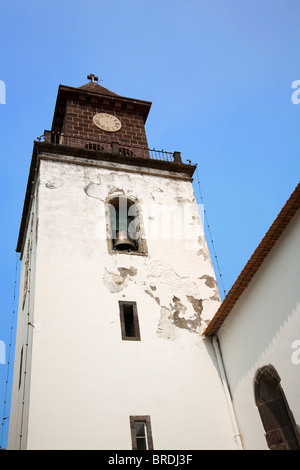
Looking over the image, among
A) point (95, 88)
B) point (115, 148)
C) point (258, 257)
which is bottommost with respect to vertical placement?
point (258, 257)

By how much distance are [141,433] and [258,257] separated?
444 centimetres

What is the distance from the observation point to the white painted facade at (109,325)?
9.09m

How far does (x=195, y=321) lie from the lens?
37.8 ft

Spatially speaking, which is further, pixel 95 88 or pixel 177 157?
pixel 95 88

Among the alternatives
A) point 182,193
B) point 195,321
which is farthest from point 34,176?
point 195,321

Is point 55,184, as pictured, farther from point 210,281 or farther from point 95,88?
point 95,88

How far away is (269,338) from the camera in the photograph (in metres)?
8.87

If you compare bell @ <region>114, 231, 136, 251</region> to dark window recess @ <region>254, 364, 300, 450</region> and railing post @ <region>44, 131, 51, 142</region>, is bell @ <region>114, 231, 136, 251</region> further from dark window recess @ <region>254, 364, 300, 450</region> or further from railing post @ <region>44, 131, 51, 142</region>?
dark window recess @ <region>254, 364, 300, 450</region>

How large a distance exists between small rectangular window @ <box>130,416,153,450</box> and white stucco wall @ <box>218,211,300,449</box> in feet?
7.14

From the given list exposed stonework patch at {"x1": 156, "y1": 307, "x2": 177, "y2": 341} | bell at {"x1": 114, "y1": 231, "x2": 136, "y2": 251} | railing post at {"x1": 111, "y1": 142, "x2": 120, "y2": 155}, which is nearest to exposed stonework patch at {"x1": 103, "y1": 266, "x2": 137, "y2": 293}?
bell at {"x1": 114, "y1": 231, "x2": 136, "y2": 251}

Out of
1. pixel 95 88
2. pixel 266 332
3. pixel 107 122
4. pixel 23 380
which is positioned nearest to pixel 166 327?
pixel 266 332

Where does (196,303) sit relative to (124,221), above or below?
below

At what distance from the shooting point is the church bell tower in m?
9.16

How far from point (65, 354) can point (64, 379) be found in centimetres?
57
